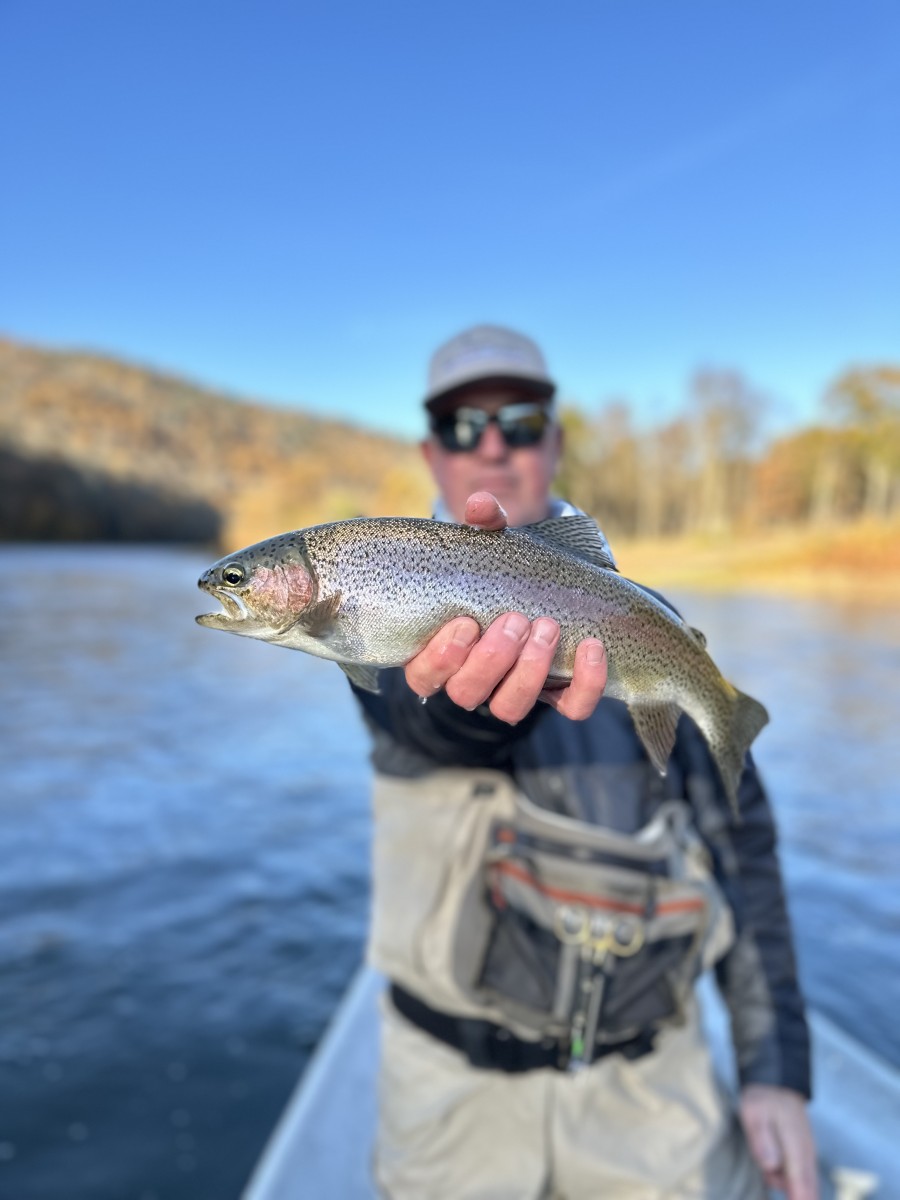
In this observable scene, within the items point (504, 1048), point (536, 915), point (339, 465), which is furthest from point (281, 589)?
point (339, 465)

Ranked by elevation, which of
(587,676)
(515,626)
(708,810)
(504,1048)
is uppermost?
(515,626)

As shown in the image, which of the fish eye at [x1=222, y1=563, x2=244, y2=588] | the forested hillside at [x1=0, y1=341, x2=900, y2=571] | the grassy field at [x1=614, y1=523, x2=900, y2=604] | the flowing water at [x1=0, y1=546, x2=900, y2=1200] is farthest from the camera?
the forested hillside at [x1=0, y1=341, x2=900, y2=571]

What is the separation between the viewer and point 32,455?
86562mm

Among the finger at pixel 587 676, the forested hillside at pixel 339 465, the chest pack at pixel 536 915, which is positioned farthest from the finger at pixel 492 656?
the forested hillside at pixel 339 465

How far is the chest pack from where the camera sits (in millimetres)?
2572

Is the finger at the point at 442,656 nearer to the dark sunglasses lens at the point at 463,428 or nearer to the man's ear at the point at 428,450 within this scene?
the dark sunglasses lens at the point at 463,428

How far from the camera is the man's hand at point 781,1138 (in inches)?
103

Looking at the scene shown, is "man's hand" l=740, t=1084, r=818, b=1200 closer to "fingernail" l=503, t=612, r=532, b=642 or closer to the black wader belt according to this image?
the black wader belt

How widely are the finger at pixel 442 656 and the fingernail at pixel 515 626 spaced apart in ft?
0.25

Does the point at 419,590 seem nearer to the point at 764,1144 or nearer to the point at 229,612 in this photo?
the point at 229,612

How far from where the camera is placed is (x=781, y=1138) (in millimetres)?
2664

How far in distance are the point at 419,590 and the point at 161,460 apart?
416 ft

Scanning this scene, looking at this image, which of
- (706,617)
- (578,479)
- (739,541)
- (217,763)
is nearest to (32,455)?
(578,479)

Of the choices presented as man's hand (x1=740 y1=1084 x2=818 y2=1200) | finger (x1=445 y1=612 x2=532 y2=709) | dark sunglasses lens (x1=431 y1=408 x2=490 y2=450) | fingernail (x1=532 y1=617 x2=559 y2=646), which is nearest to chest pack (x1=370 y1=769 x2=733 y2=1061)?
man's hand (x1=740 y1=1084 x2=818 y2=1200)
